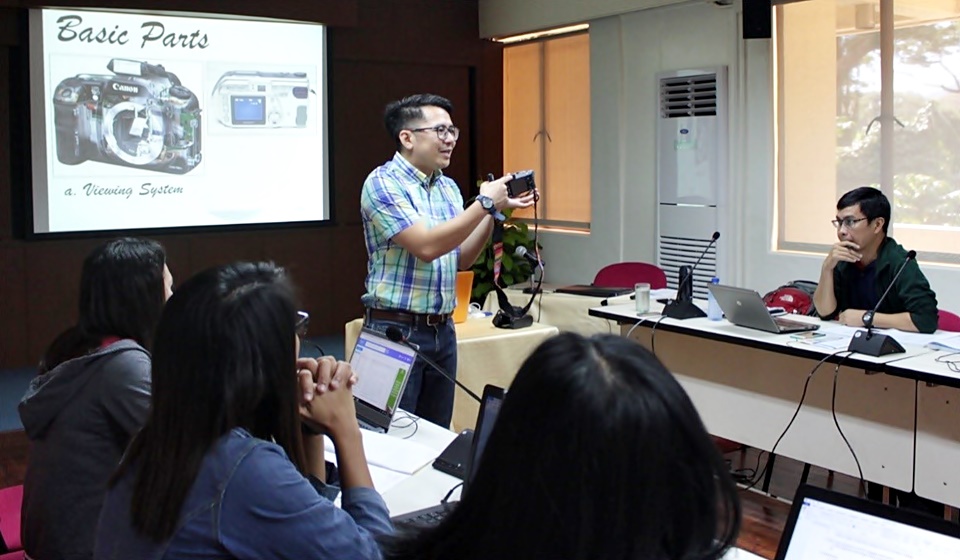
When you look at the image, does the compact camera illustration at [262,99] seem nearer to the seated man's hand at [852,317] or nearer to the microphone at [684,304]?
the microphone at [684,304]

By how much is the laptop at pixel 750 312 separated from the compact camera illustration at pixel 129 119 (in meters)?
3.81

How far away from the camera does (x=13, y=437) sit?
482 centimetres

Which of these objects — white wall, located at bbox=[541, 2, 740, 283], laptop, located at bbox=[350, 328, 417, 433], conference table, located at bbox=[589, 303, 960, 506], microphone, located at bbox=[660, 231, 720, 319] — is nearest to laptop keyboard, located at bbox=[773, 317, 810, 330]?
conference table, located at bbox=[589, 303, 960, 506]

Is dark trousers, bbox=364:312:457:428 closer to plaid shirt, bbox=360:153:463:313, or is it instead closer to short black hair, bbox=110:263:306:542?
plaid shirt, bbox=360:153:463:313

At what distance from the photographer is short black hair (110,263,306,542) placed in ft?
4.22

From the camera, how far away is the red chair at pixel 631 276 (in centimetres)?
505

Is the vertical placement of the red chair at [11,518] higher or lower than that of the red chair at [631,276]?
lower

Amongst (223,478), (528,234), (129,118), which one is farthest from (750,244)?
(223,478)

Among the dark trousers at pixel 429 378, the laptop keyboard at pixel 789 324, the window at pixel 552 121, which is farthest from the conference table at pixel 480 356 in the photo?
the window at pixel 552 121

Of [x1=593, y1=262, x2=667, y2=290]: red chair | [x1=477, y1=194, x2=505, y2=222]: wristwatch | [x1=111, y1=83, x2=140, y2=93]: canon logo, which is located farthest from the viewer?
[x1=111, y1=83, x2=140, y2=93]: canon logo

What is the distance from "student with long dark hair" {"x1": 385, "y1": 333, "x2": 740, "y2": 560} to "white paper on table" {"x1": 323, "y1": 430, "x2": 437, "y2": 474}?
4.85 ft

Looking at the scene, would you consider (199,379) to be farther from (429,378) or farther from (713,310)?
(713,310)

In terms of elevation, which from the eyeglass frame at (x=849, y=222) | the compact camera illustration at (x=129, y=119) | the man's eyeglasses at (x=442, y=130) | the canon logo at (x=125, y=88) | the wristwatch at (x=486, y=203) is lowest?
the eyeglass frame at (x=849, y=222)

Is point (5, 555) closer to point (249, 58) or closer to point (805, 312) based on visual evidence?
point (805, 312)
